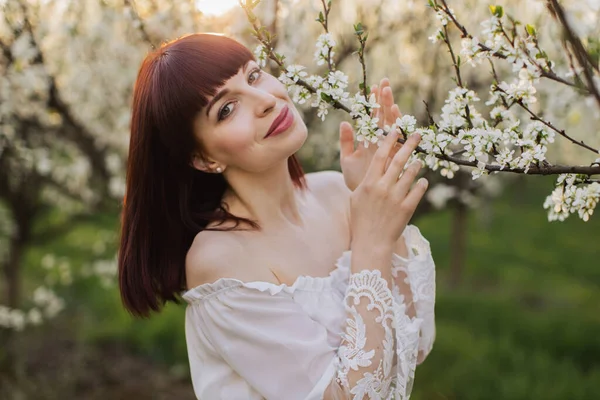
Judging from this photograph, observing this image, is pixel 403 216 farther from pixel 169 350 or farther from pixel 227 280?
pixel 169 350

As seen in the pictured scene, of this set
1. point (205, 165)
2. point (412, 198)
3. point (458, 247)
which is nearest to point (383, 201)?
point (412, 198)

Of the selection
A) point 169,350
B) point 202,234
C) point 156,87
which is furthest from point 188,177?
point 169,350

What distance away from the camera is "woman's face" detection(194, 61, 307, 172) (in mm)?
1778

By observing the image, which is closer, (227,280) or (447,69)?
(227,280)

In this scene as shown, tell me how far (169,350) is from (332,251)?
4.09 m

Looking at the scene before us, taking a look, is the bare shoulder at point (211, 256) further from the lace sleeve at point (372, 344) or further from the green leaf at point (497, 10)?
the green leaf at point (497, 10)

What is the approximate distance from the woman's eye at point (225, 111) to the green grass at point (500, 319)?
3459 millimetres

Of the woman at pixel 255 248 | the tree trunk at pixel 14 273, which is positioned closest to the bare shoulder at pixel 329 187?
the woman at pixel 255 248

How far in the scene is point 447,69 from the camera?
14.1 feet

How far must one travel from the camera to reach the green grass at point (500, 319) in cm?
470

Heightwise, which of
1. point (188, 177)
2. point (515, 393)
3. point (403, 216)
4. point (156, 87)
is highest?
point (156, 87)

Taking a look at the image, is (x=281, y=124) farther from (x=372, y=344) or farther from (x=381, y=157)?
(x=372, y=344)

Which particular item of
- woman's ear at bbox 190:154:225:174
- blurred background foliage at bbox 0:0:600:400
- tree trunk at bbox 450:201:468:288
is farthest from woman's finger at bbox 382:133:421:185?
tree trunk at bbox 450:201:468:288

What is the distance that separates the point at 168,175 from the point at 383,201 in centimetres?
72
